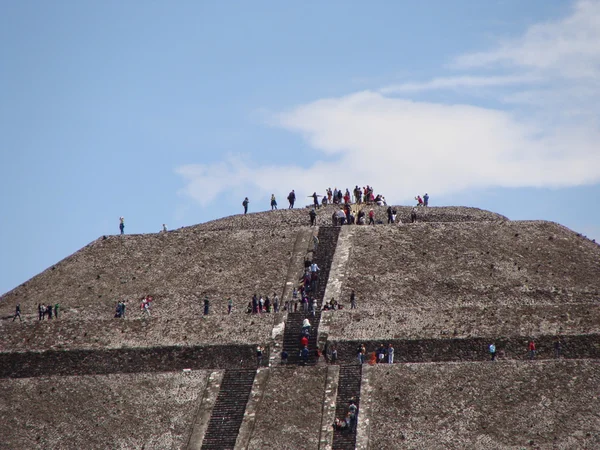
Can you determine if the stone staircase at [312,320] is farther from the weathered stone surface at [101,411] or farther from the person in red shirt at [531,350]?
the person in red shirt at [531,350]

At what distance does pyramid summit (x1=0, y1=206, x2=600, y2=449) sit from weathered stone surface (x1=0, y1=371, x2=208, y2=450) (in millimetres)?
97

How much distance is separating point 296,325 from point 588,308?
53.2 feet

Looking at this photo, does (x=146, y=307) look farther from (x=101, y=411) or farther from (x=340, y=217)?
(x=340, y=217)

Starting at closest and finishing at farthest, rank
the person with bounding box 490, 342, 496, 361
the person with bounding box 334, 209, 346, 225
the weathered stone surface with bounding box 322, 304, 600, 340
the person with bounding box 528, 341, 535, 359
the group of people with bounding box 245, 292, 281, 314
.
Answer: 1. the person with bounding box 490, 342, 496, 361
2. the person with bounding box 528, 341, 535, 359
3. the weathered stone surface with bounding box 322, 304, 600, 340
4. the group of people with bounding box 245, 292, 281, 314
5. the person with bounding box 334, 209, 346, 225

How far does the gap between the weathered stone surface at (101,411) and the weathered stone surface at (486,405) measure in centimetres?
1003

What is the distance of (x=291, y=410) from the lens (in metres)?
69.5

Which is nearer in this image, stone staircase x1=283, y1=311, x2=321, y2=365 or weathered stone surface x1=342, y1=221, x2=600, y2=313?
stone staircase x1=283, y1=311, x2=321, y2=365

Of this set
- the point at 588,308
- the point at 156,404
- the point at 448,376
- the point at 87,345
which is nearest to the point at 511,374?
the point at 448,376

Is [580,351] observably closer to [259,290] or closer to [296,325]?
[296,325]

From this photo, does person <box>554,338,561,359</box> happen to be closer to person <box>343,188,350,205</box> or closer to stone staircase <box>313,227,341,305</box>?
stone staircase <box>313,227,341,305</box>

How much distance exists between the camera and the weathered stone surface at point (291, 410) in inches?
2650

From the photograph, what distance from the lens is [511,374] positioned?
69.9 metres

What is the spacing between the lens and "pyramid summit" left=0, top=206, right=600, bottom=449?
68125 millimetres

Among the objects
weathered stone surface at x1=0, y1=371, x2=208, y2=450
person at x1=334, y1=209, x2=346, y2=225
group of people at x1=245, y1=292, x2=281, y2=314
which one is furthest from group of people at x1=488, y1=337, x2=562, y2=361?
person at x1=334, y1=209, x2=346, y2=225
